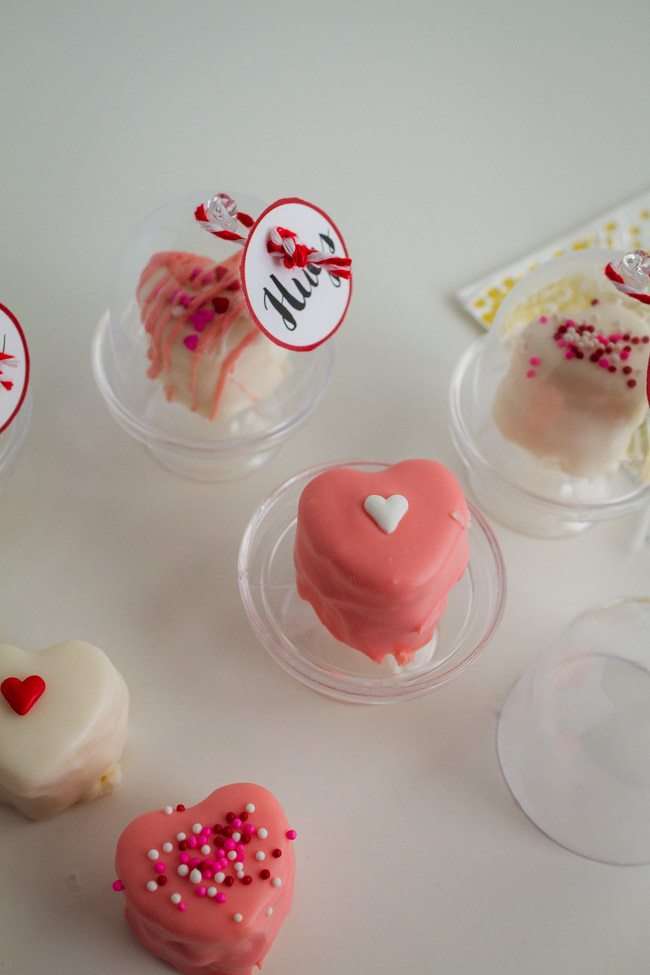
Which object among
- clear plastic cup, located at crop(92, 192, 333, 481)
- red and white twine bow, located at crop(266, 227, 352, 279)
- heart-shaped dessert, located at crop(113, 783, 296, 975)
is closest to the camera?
heart-shaped dessert, located at crop(113, 783, 296, 975)

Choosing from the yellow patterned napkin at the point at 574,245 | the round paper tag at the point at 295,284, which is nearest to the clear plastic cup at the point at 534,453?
the yellow patterned napkin at the point at 574,245

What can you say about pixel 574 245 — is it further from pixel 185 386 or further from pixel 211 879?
pixel 211 879

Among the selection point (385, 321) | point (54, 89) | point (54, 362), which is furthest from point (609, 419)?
point (54, 89)

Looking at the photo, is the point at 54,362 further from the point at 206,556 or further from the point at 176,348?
the point at 206,556

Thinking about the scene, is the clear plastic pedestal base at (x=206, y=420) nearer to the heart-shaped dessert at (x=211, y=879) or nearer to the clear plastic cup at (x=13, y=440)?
the clear plastic cup at (x=13, y=440)

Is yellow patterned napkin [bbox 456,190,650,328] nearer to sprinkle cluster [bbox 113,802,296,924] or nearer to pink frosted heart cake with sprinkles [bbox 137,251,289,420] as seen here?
pink frosted heart cake with sprinkles [bbox 137,251,289,420]

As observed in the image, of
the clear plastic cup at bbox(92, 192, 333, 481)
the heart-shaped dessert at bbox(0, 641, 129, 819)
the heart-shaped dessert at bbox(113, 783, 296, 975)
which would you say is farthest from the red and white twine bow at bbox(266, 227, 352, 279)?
the heart-shaped dessert at bbox(113, 783, 296, 975)
